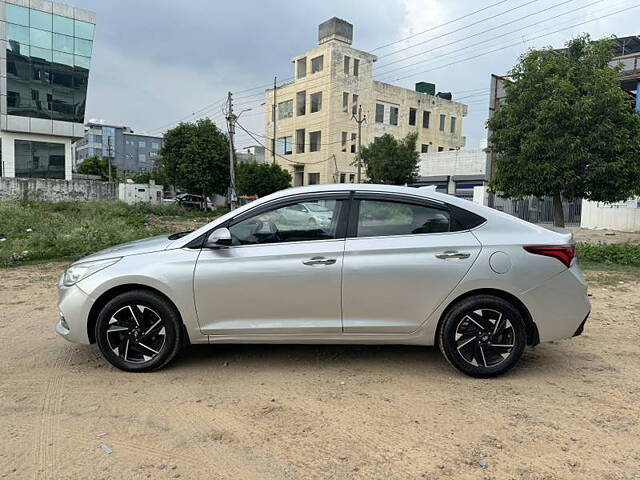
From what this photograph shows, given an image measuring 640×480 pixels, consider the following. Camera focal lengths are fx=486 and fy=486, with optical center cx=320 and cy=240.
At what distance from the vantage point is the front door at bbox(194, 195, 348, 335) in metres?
3.92

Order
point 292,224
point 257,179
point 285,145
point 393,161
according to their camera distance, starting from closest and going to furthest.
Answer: point 292,224, point 393,161, point 257,179, point 285,145

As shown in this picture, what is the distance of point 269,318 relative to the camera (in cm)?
399

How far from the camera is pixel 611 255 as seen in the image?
11.0 metres

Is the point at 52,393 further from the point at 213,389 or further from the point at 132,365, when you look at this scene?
the point at 213,389

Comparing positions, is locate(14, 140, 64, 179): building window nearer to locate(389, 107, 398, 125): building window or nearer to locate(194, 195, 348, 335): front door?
locate(389, 107, 398, 125): building window

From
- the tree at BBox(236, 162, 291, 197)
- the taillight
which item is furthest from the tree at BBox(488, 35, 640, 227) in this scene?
the tree at BBox(236, 162, 291, 197)

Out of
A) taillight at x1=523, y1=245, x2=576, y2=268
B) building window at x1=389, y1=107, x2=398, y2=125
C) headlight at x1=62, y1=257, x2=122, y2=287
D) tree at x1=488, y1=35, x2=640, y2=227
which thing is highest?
building window at x1=389, y1=107, x2=398, y2=125

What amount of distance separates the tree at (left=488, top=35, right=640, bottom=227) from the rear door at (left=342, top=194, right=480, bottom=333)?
8.96 m

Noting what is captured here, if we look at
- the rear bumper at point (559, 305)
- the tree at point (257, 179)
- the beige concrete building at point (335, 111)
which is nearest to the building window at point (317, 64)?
the beige concrete building at point (335, 111)

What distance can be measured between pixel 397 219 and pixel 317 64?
152 feet

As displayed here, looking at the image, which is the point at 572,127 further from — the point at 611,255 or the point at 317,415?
the point at 317,415

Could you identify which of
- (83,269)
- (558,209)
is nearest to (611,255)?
(558,209)

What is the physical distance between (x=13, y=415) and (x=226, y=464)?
5.51 ft

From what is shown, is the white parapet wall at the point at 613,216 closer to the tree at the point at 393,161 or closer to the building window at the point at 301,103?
the tree at the point at 393,161
